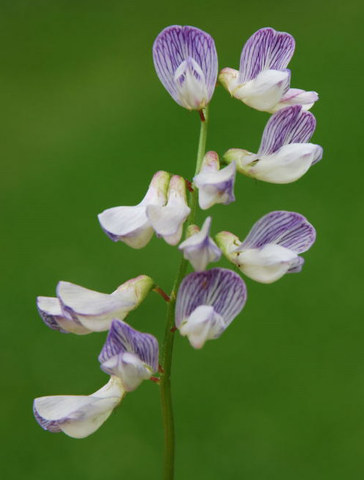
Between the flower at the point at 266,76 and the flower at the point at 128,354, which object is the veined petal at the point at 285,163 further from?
the flower at the point at 128,354

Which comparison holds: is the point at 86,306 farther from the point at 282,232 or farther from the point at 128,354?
the point at 282,232

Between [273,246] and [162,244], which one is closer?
[273,246]

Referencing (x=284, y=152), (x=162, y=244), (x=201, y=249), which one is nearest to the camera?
(x=201, y=249)

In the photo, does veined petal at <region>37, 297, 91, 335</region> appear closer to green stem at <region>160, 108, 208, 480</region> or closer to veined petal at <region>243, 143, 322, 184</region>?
green stem at <region>160, 108, 208, 480</region>

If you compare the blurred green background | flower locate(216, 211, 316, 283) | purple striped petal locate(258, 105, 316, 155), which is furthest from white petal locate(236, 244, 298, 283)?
the blurred green background

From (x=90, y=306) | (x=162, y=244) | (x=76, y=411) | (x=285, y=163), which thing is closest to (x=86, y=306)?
(x=90, y=306)

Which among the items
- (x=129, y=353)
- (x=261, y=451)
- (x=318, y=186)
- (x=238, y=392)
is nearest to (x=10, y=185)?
(x=318, y=186)

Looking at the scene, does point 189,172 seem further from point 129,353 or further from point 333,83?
point 129,353

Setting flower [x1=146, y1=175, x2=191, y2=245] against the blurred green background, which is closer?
flower [x1=146, y1=175, x2=191, y2=245]
